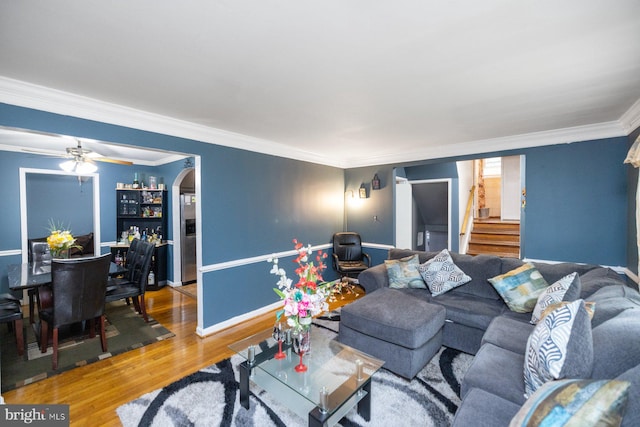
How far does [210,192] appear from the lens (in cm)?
338

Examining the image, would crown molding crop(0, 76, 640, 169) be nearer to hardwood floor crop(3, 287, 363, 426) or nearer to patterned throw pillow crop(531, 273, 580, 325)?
patterned throw pillow crop(531, 273, 580, 325)

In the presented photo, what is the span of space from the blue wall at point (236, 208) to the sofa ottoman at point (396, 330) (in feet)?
5.25

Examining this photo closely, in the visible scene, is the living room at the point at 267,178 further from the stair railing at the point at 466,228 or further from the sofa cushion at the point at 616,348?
the stair railing at the point at 466,228

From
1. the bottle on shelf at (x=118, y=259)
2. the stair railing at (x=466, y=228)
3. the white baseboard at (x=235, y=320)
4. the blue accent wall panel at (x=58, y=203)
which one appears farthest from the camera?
the stair railing at (x=466, y=228)

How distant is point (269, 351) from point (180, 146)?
237 centimetres

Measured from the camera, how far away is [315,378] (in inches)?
74.9

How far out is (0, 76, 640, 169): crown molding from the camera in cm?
221

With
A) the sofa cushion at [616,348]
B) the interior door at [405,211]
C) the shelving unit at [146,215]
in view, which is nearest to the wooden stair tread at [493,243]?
the interior door at [405,211]

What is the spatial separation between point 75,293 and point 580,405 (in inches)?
144

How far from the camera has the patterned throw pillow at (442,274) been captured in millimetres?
3178

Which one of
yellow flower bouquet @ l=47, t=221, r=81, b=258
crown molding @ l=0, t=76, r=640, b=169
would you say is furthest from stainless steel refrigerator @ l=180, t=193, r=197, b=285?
crown molding @ l=0, t=76, r=640, b=169

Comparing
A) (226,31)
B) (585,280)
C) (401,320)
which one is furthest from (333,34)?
(585,280)

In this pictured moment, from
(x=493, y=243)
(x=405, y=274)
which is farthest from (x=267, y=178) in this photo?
(x=493, y=243)

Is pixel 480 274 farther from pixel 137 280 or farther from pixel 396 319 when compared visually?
pixel 137 280
